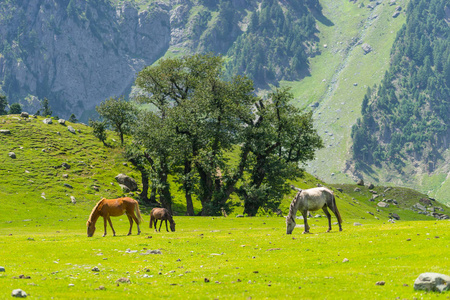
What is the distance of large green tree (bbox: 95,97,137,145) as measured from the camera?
97.5m

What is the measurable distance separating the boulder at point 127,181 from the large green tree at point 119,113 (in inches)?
484

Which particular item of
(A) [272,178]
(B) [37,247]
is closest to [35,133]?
(A) [272,178]

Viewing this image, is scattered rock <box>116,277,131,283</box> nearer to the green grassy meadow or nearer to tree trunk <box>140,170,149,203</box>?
the green grassy meadow

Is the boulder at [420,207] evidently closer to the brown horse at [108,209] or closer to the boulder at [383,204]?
the boulder at [383,204]

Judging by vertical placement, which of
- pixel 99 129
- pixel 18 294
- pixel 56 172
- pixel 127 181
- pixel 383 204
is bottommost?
pixel 18 294

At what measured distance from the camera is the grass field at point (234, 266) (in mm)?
17250

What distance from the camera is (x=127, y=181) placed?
92750mm

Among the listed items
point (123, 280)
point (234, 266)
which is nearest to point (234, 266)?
point (234, 266)

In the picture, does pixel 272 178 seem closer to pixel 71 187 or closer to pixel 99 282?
pixel 71 187

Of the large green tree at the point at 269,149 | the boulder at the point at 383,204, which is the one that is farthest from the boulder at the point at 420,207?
the large green tree at the point at 269,149

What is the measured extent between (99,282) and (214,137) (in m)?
55.2

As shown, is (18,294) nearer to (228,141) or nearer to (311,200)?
(311,200)

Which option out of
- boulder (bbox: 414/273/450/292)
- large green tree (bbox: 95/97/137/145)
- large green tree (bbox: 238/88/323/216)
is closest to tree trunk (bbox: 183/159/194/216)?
large green tree (bbox: 238/88/323/216)

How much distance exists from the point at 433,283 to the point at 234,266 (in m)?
10.6
